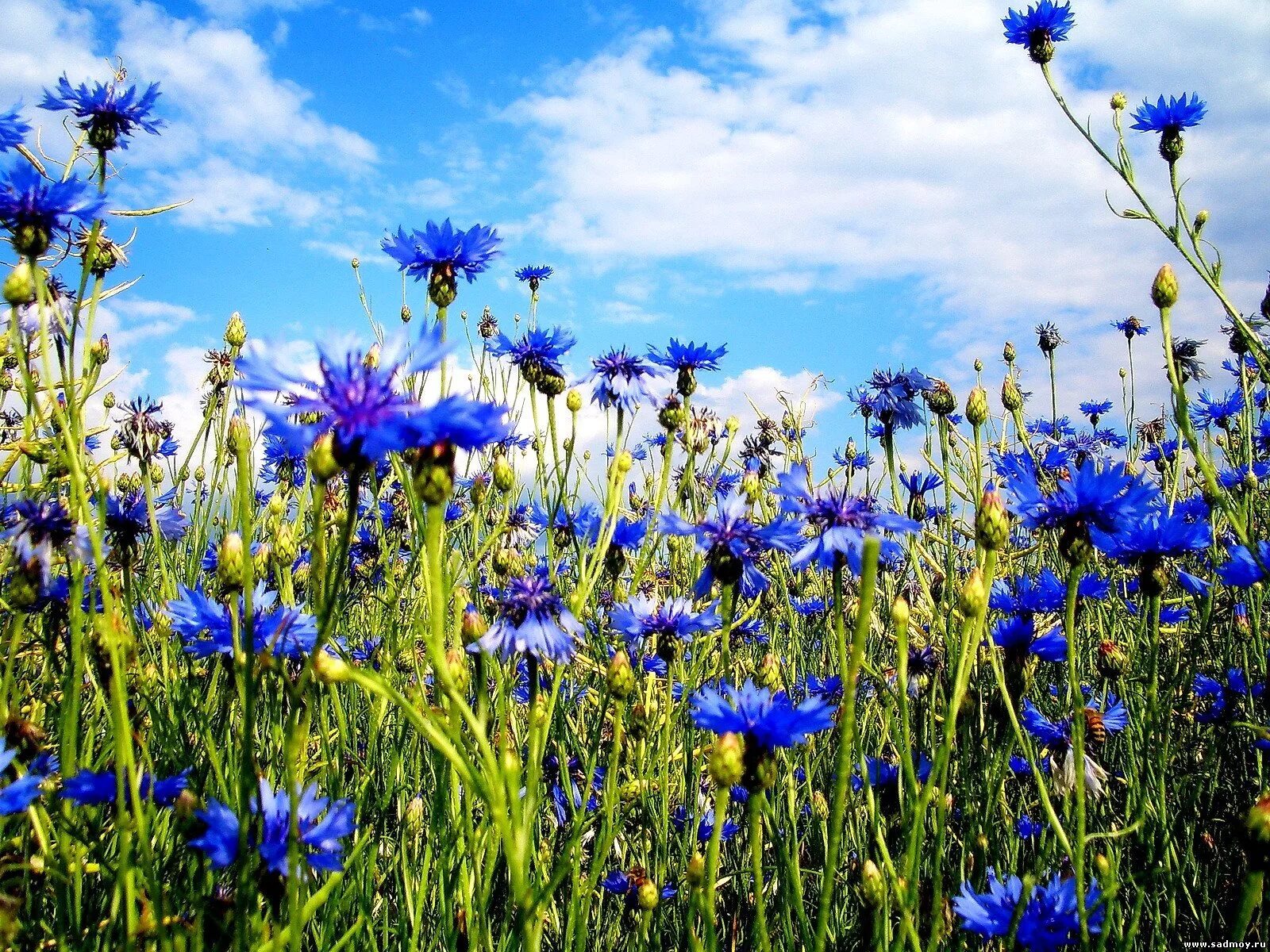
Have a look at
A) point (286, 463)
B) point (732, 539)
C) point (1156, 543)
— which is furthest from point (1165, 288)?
point (286, 463)

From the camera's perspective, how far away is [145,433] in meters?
3.12

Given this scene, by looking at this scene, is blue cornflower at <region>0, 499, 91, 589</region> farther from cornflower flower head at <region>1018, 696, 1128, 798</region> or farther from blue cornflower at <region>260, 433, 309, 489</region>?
cornflower flower head at <region>1018, 696, 1128, 798</region>

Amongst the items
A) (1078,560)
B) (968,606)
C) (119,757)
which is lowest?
(119,757)

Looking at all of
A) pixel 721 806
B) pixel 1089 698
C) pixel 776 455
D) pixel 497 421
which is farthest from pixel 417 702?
pixel 776 455

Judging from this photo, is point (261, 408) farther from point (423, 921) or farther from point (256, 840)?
point (423, 921)

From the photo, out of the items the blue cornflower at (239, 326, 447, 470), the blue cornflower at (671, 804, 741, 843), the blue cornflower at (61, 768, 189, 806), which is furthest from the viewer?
the blue cornflower at (671, 804, 741, 843)

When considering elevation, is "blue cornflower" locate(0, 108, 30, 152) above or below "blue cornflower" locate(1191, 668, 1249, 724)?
above

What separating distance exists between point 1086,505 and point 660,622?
3.17 ft

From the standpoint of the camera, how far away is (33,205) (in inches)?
54.0

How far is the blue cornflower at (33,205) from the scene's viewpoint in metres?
1.35

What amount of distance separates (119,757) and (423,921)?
1.42 m

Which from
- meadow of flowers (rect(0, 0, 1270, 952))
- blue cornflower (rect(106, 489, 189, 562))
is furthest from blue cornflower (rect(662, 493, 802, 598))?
blue cornflower (rect(106, 489, 189, 562))

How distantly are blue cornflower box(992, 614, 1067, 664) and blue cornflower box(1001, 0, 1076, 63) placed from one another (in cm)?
241

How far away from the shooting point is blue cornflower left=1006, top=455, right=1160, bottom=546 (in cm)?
152
